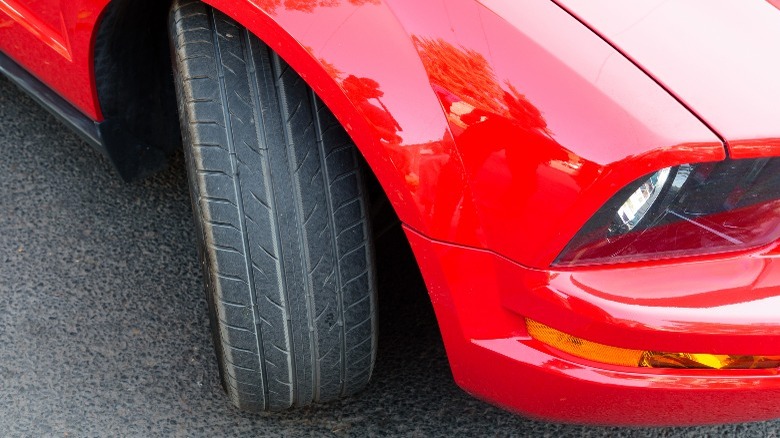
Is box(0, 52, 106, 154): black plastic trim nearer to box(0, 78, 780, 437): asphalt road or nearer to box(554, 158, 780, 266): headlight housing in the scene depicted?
box(0, 78, 780, 437): asphalt road

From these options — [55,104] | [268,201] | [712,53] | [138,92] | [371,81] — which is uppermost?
[712,53]

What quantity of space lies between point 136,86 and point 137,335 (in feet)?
1.88

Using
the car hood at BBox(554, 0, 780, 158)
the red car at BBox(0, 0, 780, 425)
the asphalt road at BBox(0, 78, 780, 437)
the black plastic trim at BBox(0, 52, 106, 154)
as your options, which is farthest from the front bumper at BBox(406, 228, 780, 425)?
the black plastic trim at BBox(0, 52, 106, 154)

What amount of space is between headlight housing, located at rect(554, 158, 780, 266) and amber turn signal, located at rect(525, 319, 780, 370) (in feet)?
0.43

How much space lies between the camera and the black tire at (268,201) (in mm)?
1581

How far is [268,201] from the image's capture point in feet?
5.16

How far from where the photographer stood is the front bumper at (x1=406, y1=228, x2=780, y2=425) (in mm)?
1333

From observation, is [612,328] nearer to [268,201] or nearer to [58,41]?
[268,201]

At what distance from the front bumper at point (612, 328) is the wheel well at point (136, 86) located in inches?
34.7

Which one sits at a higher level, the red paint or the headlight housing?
the headlight housing

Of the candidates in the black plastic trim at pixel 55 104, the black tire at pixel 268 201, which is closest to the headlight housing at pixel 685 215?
the black tire at pixel 268 201

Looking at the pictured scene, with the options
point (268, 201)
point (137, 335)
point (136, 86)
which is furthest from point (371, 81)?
point (137, 335)

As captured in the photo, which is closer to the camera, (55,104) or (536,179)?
(536,179)

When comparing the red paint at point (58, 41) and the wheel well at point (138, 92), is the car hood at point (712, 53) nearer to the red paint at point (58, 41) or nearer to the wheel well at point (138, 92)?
the wheel well at point (138, 92)
